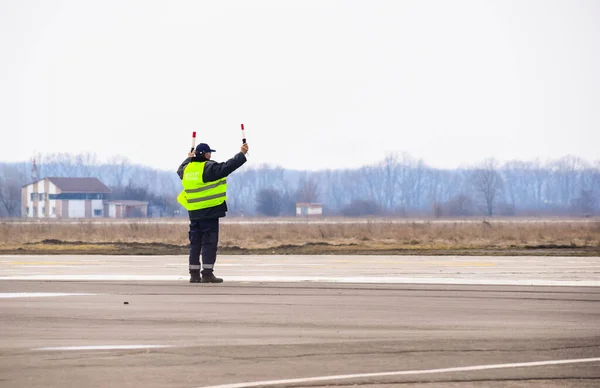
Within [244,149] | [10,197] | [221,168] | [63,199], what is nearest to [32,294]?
[221,168]

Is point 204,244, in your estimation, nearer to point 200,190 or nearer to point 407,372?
point 200,190

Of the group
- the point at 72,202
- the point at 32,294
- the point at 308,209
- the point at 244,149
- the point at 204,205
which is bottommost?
the point at 32,294

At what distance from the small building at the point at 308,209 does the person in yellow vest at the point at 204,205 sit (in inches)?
4972

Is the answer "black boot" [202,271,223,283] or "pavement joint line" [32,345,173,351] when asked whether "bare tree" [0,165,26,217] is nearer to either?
"black boot" [202,271,223,283]

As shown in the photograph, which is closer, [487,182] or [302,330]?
[302,330]

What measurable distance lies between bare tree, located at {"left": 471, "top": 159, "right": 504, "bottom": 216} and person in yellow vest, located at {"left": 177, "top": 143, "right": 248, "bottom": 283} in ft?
435

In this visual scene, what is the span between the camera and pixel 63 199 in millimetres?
142750

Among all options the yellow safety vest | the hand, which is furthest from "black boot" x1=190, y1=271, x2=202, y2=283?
the hand

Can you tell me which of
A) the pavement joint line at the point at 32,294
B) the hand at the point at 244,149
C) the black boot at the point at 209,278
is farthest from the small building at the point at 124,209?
the pavement joint line at the point at 32,294

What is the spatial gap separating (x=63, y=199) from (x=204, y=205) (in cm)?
13249

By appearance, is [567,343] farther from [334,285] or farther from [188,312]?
[334,285]

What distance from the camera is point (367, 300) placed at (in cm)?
1128

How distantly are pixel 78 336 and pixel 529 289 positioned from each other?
6192mm

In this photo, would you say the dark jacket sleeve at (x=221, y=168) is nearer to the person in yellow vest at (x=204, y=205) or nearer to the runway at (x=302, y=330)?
the person in yellow vest at (x=204, y=205)
